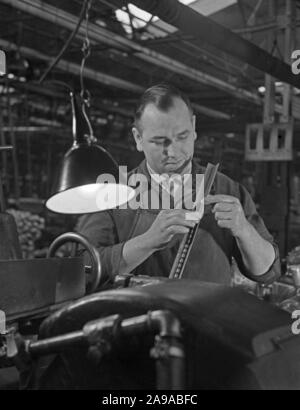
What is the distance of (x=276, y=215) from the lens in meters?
5.18

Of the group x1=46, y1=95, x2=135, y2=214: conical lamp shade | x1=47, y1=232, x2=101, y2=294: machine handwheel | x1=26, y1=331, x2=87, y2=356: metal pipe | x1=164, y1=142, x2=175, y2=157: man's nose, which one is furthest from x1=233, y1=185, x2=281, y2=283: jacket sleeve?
x1=26, y1=331, x2=87, y2=356: metal pipe

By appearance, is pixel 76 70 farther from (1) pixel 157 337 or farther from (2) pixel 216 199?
(1) pixel 157 337

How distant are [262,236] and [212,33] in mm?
1135

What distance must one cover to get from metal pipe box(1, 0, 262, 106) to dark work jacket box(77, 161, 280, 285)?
2.64ft

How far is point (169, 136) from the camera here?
6.35 ft

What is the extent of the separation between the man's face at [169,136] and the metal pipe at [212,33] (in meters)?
0.45

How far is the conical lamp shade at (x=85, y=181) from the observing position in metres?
1.94

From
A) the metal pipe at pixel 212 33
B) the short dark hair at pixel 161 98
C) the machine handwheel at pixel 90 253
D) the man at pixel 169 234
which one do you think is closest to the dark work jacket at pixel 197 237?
the man at pixel 169 234

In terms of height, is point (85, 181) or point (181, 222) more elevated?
point (85, 181)

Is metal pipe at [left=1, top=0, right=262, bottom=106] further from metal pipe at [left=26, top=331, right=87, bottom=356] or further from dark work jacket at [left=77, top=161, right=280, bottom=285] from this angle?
metal pipe at [left=26, top=331, right=87, bottom=356]

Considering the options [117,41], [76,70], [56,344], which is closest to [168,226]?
[56,344]

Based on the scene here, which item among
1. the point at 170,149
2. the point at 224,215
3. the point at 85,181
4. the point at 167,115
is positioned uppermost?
the point at 167,115

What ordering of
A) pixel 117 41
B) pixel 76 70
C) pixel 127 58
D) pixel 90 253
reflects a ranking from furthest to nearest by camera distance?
pixel 127 58
pixel 76 70
pixel 117 41
pixel 90 253
